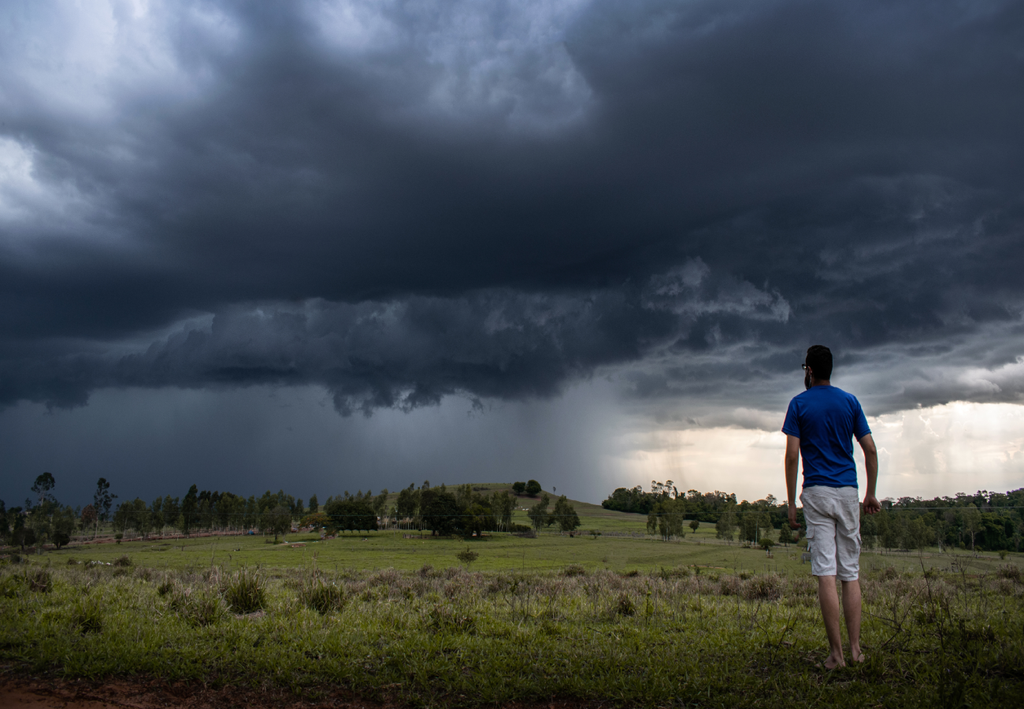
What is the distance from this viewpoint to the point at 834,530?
570cm

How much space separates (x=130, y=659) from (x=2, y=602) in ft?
15.6

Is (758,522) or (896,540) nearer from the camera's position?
(896,540)

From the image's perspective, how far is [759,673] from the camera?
5.70m

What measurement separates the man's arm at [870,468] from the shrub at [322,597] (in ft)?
24.7

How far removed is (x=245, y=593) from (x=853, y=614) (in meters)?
8.41

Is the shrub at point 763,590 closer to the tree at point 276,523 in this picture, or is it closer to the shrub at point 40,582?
the shrub at point 40,582

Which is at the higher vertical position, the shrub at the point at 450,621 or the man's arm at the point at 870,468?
the man's arm at the point at 870,468

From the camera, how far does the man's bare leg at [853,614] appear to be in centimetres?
558

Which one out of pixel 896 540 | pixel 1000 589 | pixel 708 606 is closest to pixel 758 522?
pixel 896 540

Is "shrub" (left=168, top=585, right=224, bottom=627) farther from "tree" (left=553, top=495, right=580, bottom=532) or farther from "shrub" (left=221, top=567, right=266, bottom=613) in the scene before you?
"tree" (left=553, top=495, right=580, bottom=532)

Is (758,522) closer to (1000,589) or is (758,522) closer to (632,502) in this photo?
(1000,589)

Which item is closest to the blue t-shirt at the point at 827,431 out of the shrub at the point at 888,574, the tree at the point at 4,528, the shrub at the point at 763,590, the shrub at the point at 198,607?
the shrub at the point at 763,590

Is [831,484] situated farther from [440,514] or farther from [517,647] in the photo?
[440,514]

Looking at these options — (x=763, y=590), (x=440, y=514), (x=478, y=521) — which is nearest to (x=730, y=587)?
(x=763, y=590)
